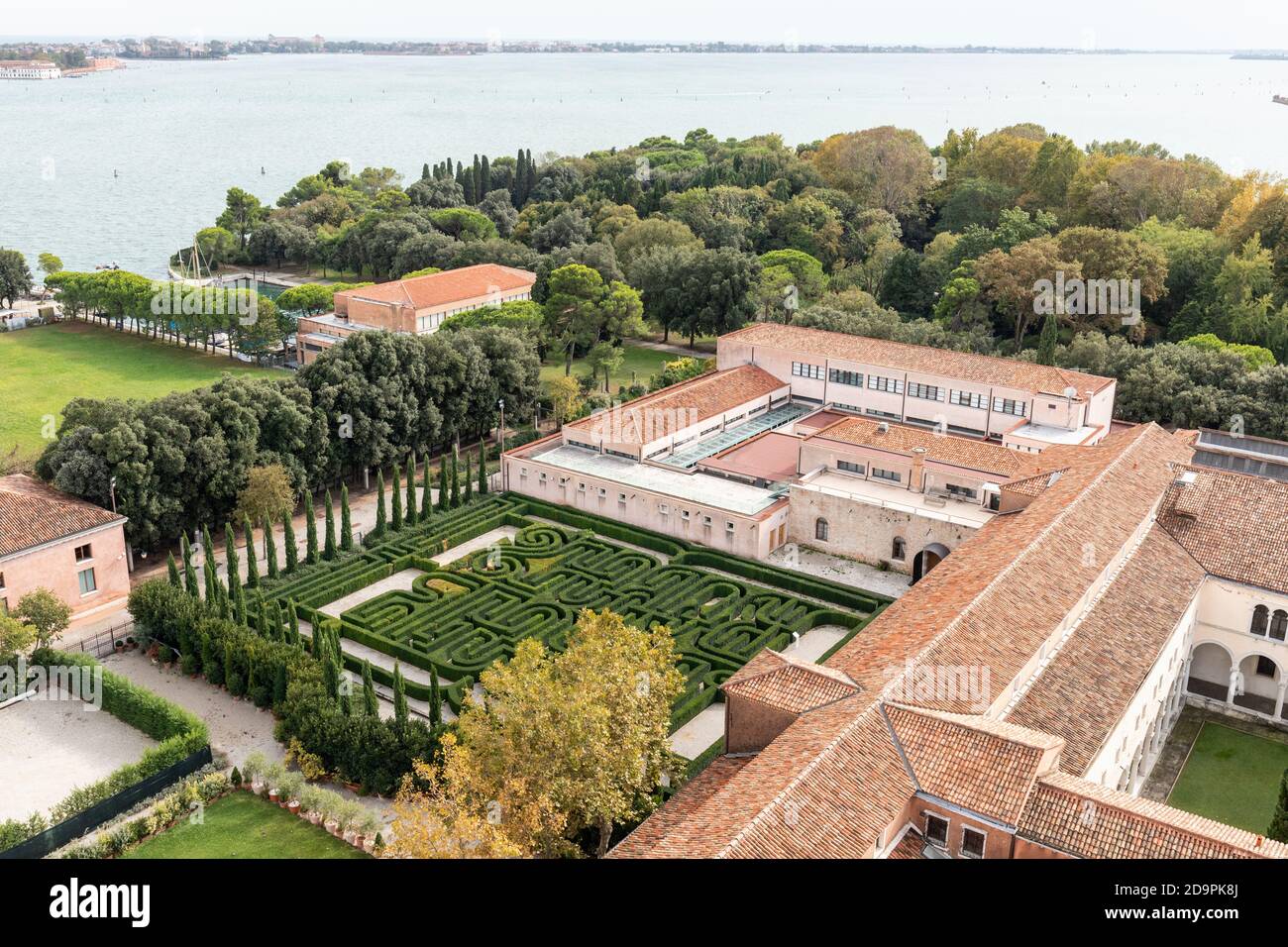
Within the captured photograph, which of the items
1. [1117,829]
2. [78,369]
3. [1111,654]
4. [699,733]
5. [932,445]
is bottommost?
[699,733]

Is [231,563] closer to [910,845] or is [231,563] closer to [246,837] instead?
[246,837]

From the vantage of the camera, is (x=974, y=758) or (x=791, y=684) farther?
(x=791, y=684)

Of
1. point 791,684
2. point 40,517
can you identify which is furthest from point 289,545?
point 791,684

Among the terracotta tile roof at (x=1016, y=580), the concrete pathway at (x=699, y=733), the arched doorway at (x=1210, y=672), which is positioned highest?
the terracotta tile roof at (x=1016, y=580)

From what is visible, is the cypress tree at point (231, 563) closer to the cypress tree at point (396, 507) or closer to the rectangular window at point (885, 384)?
the cypress tree at point (396, 507)

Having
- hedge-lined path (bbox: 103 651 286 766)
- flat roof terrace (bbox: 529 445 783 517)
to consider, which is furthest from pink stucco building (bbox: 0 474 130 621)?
flat roof terrace (bbox: 529 445 783 517)

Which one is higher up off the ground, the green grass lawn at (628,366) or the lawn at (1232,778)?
the green grass lawn at (628,366)

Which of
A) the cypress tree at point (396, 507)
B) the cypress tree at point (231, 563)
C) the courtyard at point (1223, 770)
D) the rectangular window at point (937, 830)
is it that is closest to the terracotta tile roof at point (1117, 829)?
the rectangular window at point (937, 830)
